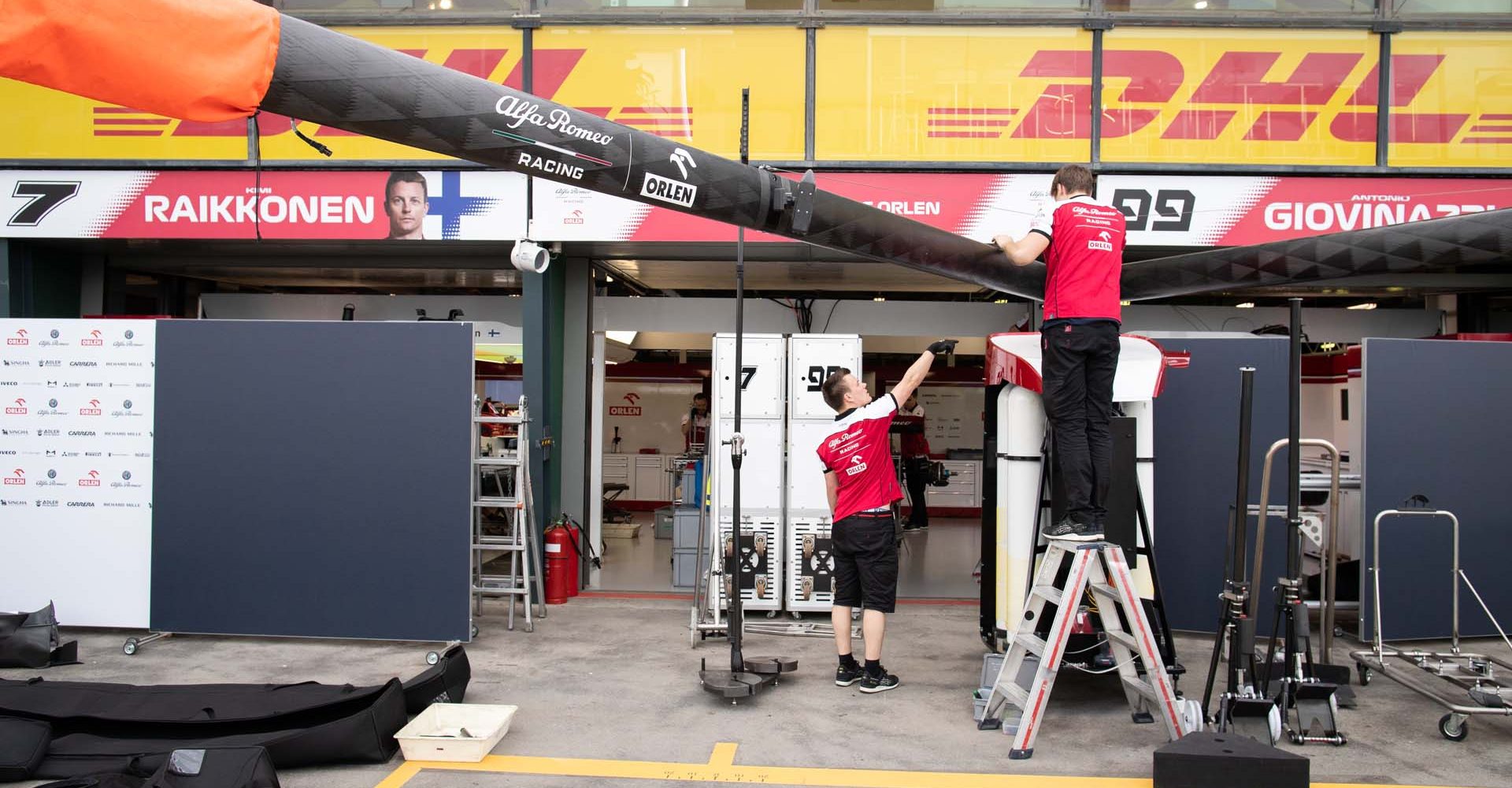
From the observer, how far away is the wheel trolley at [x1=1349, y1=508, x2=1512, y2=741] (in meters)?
4.87

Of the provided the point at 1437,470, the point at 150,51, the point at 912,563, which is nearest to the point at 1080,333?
the point at 150,51

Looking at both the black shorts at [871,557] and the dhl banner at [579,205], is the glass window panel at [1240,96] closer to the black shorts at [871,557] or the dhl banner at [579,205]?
the dhl banner at [579,205]

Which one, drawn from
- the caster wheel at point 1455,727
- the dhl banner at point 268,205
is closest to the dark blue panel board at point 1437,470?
the caster wheel at point 1455,727

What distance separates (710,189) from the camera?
374 centimetres

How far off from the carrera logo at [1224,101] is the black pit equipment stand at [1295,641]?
12.2 ft

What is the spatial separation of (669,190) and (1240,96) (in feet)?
20.2

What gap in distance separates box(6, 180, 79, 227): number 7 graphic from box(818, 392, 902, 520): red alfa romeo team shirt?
663 cm

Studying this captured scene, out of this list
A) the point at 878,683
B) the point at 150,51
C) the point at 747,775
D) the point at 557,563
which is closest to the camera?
the point at 150,51

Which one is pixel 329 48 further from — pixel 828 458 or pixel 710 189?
pixel 828 458

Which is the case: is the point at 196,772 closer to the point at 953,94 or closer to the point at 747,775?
the point at 747,775

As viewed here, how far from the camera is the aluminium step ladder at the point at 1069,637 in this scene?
4.50 metres

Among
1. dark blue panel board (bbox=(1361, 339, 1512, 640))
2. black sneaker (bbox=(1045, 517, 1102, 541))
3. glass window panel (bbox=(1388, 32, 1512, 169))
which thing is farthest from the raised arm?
glass window panel (bbox=(1388, 32, 1512, 169))

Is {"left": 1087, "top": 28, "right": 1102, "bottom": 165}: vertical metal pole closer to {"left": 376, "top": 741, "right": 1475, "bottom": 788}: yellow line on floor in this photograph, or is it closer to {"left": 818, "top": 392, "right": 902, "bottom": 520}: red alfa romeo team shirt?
{"left": 818, "top": 392, "right": 902, "bottom": 520}: red alfa romeo team shirt

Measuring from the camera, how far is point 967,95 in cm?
798
